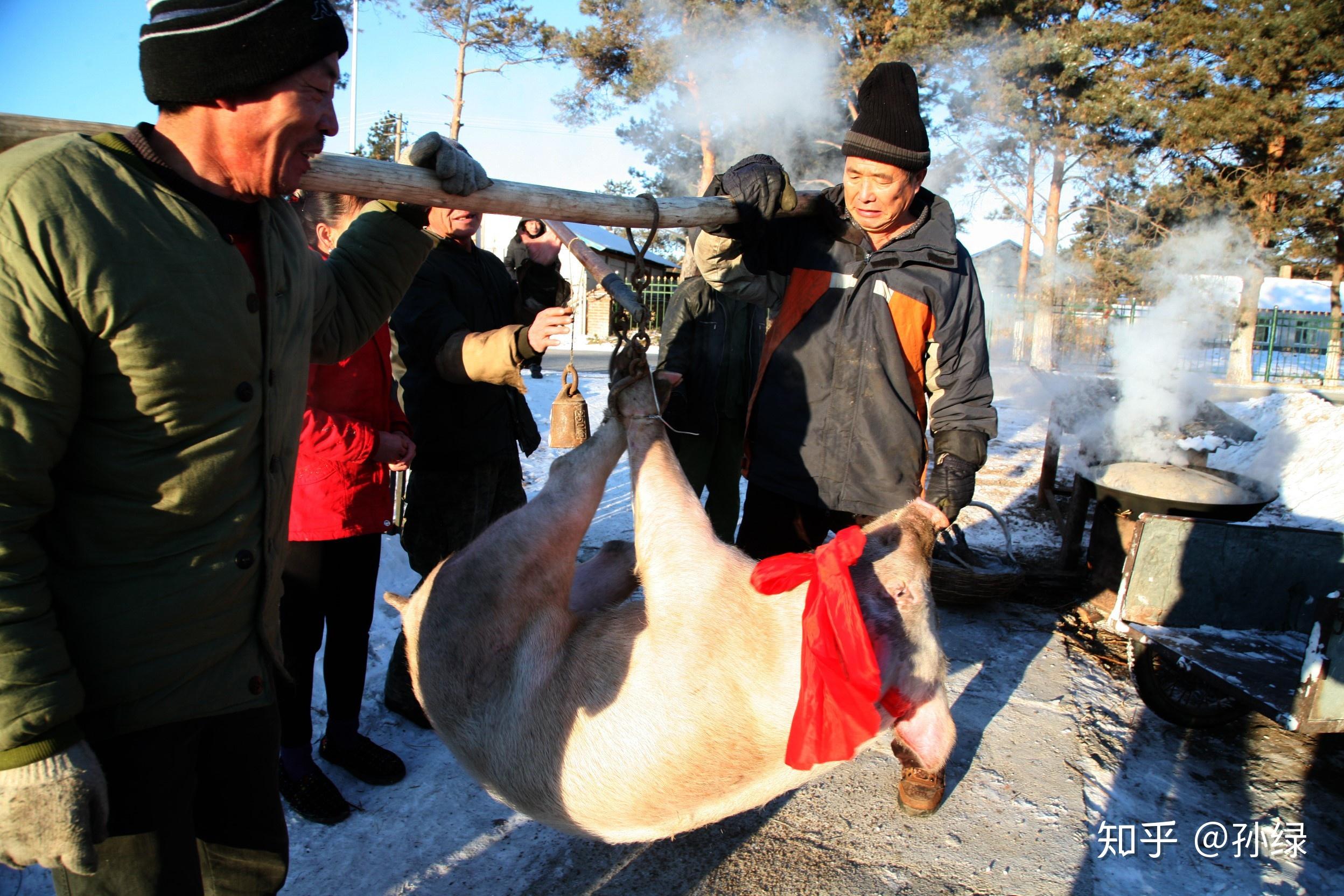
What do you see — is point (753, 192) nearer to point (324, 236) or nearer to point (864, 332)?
point (864, 332)

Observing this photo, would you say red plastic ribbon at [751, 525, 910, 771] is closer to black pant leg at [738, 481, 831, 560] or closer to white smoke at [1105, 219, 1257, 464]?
black pant leg at [738, 481, 831, 560]

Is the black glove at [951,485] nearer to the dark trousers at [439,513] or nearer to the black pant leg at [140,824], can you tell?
the dark trousers at [439,513]

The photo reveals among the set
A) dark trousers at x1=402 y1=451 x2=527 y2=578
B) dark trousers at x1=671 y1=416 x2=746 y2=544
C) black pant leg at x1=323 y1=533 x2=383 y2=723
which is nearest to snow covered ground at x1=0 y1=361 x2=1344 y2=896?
black pant leg at x1=323 y1=533 x2=383 y2=723

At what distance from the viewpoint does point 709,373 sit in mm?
5113

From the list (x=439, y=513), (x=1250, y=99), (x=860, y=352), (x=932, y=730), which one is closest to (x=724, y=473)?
(x=439, y=513)

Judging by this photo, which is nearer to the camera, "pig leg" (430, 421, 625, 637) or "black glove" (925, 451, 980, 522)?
"pig leg" (430, 421, 625, 637)

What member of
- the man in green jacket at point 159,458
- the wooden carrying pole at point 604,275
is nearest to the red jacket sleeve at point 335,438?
the wooden carrying pole at point 604,275

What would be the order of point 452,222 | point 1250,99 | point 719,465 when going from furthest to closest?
point 1250,99 → point 719,465 → point 452,222

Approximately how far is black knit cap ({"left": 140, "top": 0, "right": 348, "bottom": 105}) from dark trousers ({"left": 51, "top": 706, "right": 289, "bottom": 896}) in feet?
4.13

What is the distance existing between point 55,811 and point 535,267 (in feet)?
11.1

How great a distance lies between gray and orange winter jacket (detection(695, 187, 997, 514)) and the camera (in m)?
2.79

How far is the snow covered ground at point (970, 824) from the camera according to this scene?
277 centimetres

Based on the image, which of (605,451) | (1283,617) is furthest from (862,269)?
(1283,617)

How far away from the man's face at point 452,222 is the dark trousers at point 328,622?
1.35 metres
